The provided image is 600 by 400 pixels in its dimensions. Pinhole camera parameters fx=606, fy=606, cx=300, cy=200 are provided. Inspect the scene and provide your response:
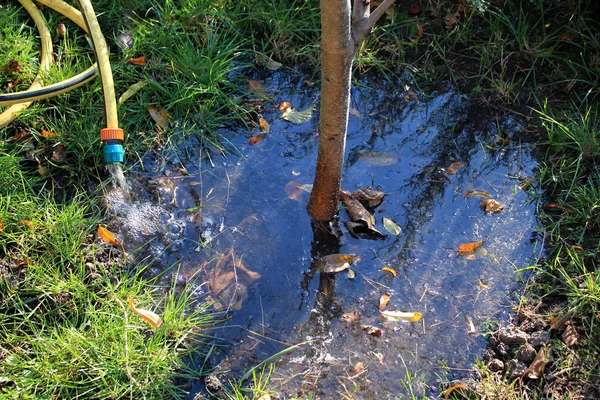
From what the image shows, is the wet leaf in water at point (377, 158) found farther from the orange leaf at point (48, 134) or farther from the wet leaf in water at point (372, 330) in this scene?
the orange leaf at point (48, 134)

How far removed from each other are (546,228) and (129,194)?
79.1 inches

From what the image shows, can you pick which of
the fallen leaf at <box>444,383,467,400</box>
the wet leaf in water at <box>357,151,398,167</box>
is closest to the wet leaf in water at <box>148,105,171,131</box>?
the wet leaf in water at <box>357,151,398,167</box>

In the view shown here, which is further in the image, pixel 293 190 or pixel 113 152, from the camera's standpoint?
pixel 293 190

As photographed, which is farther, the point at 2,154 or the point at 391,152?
the point at 391,152

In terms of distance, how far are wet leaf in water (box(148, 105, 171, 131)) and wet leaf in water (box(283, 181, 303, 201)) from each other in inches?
29.1

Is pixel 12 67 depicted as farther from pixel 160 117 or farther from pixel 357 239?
pixel 357 239

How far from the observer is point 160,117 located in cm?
321

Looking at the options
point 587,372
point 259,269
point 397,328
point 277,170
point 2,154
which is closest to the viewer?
point 587,372

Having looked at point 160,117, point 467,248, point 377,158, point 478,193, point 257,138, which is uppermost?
point 160,117

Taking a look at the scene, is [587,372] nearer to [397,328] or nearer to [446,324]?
[446,324]

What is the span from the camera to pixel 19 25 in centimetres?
338

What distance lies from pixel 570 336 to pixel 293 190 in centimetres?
139

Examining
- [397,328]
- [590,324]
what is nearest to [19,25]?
[397,328]

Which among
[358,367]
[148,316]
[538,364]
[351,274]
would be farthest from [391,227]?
[148,316]
